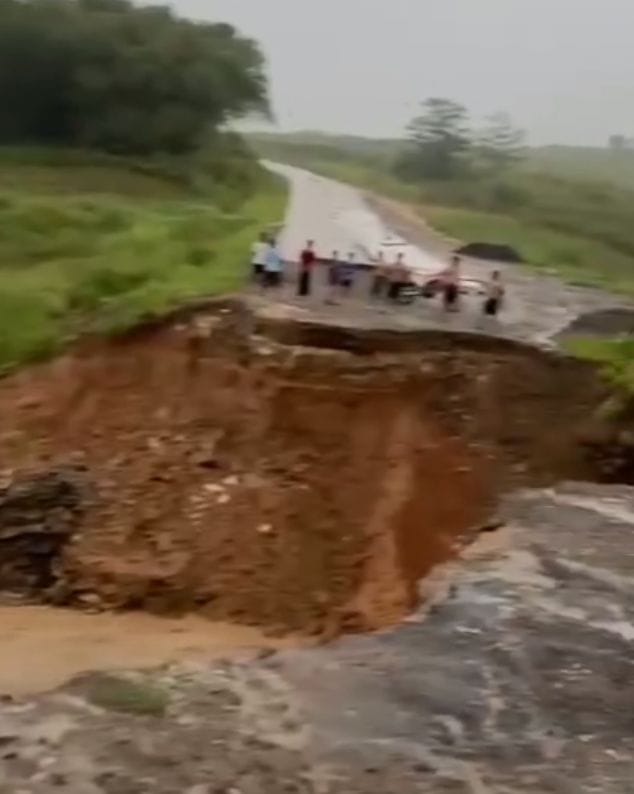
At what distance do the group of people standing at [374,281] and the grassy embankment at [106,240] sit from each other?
16.6 inches

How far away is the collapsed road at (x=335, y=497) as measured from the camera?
410 inches

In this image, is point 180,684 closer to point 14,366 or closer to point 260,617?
point 260,617

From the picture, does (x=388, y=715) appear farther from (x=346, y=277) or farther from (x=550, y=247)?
(x=550, y=247)

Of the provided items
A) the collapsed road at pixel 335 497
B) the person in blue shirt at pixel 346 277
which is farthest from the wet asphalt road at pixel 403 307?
the collapsed road at pixel 335 497

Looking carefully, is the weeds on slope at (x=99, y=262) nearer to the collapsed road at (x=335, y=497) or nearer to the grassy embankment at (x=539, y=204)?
the collapsed road at (x=335, y=497)

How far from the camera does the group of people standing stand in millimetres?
17406

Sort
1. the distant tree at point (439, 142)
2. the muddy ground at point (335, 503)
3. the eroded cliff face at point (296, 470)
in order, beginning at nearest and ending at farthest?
the muddy ground at point (335, 503) < the eroded cliff face at point (296, 470) < the distant tree at point (439, 142)

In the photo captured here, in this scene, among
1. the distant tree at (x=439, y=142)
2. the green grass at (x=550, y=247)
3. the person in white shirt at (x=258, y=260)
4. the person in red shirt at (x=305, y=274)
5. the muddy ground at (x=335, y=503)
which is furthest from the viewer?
the distant tree at (x=439, y=142)

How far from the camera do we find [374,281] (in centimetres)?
1795

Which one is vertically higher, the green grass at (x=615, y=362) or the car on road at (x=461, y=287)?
the car on road at (x=461, y=287)

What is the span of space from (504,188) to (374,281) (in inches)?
793

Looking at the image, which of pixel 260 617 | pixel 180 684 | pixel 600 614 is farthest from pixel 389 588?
pixel 180 684

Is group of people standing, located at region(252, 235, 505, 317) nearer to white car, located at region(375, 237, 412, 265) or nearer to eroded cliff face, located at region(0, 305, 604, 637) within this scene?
eroded cliff face, located at region(0, 305, 604, 637)

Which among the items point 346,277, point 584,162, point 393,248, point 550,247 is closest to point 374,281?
point 346,277
